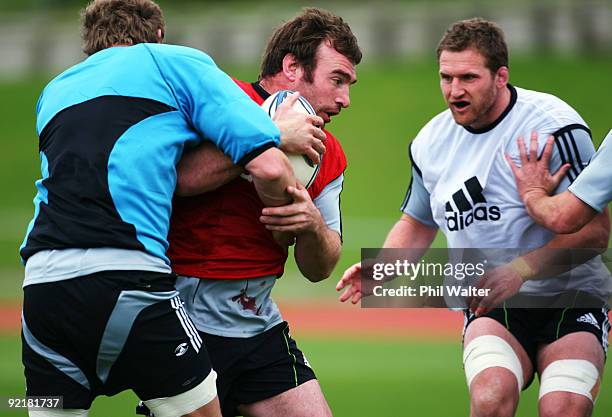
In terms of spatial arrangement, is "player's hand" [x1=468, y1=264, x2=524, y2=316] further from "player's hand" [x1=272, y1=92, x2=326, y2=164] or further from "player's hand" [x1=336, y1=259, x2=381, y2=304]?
"player's hand" [x1=272, y1=92, x2=326, y2=164]

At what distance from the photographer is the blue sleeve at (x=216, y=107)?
3869 mm

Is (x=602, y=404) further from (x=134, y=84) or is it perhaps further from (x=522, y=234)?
(x=134, y=84)

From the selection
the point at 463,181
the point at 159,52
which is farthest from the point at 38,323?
the point at 463,181

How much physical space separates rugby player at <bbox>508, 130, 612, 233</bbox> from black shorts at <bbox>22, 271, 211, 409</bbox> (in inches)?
79.0

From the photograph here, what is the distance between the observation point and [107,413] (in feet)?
25.9

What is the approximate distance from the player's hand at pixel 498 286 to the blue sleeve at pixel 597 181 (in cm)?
57

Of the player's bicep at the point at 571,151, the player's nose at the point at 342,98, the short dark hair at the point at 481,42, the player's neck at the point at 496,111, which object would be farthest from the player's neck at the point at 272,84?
the player's bicep at the point at 571,151

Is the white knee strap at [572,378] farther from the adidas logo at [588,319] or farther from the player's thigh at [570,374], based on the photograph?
the adidas logo at [588,319]

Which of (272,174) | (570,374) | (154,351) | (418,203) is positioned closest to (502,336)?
(570,374)

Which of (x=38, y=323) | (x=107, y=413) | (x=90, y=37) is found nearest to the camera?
(x=38, y=323)

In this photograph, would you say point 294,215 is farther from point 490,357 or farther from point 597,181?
point 597,181

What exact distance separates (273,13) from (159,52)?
88.3ft

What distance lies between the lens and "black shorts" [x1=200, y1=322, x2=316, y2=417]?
4492 mm

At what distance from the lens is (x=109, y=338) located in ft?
12.4
